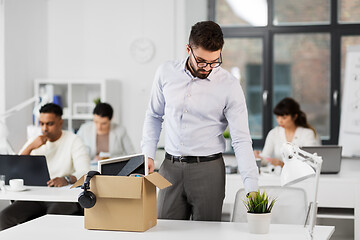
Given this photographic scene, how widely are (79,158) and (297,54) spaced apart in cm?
321

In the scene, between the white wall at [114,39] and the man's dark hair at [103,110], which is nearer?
the man's dark hair at [103,110]

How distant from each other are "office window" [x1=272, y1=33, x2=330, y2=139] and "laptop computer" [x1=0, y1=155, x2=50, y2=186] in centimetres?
346

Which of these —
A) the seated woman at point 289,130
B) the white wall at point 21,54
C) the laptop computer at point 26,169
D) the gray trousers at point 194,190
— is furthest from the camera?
the white wall at point 21,54

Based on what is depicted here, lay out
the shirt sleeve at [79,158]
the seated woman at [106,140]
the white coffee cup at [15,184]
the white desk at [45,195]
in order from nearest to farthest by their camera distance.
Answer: the white desk at [45,195] → the white coffee cup at [15,184] → the shirt sleeve at [79,158] → the seated woman at [106,140]

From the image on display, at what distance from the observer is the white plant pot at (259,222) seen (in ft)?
7.91

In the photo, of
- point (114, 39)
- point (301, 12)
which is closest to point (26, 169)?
point (114, 39)

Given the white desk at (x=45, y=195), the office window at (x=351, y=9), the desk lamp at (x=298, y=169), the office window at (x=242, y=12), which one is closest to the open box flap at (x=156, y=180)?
the desk lamp at (x=298, y=169)

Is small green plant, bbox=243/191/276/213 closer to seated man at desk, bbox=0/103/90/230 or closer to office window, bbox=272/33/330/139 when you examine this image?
seated man at desk, bbox=0/103/90/230

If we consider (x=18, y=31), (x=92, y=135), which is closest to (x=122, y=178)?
(x=92, y=135)

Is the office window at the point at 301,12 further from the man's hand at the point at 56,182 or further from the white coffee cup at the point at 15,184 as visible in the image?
the white coffee cup at the point at 15,184

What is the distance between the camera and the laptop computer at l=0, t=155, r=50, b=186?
3.54 m

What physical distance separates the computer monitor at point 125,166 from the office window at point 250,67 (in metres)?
3.93

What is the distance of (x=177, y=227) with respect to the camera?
255 cm

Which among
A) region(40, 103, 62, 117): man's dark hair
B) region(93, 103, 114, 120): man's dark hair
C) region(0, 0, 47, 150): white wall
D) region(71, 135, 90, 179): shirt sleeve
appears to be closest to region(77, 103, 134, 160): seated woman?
region(93, 103, 114, 120): man's dark hair
